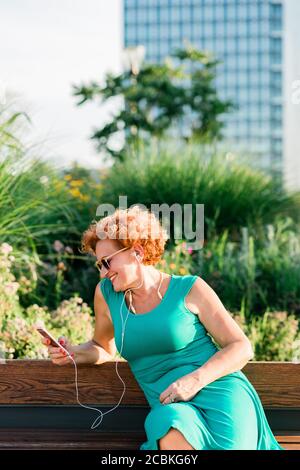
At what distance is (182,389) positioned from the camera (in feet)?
8.32

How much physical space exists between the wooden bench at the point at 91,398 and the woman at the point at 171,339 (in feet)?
0.64

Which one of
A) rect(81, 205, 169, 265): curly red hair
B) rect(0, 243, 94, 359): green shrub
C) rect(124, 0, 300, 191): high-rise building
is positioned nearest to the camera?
rect(81, 205, 169, 265): curly red hair

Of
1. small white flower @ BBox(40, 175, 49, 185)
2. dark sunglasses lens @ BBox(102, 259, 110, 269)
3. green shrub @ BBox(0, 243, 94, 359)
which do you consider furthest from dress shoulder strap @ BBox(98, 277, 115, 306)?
small white flower @ BBox(40, 175, 49, 185)

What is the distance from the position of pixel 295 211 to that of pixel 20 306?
2899 mm

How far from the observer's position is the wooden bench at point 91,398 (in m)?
2.95

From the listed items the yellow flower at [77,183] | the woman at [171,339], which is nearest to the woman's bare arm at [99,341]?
the woman at [171,339]

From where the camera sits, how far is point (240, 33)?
11594 centimetres

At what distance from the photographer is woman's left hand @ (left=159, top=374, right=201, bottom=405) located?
2527 millimetres

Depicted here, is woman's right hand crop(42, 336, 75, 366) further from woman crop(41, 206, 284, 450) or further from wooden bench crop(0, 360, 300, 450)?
wooden bench crop(0, 360, 300, 450)

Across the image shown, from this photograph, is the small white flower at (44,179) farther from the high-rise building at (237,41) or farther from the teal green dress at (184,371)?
the high-rise building at (237,41)

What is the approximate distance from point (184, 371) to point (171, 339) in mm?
117

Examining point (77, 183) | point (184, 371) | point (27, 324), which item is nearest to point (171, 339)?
point (184, 371)

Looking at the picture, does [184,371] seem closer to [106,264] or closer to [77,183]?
[106,264]

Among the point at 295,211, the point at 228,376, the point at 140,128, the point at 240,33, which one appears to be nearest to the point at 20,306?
the point at 228,376
